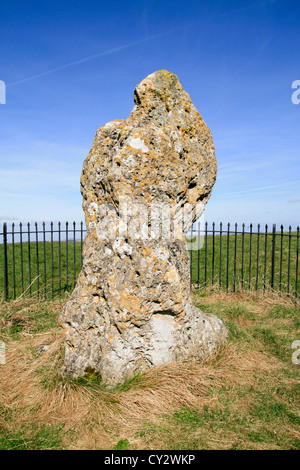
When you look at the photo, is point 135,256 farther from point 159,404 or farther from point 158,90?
point 158,90

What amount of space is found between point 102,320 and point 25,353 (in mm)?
1413

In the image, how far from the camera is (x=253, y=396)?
355 centimetres

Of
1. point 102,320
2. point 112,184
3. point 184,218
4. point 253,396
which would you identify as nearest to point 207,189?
point 184,218

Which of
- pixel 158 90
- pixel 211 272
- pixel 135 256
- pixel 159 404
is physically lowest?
pixel 159 404

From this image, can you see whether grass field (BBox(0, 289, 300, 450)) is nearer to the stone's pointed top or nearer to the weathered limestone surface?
the weathered limestone surface

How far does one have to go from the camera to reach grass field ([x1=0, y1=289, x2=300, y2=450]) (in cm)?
290

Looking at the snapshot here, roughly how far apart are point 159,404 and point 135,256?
5.06 feet

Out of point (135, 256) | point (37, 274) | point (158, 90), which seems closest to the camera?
point (135, 256)

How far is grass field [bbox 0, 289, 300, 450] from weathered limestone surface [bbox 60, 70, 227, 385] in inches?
10.6

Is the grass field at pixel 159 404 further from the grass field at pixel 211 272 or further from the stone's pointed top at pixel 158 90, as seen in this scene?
the stone's pointed top at pixel 158 90

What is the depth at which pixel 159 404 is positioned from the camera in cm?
327

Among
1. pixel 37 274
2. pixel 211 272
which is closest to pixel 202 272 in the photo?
pixel 211 272

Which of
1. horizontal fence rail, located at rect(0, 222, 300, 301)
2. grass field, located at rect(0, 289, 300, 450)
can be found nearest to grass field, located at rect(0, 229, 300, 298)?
horizontal fence rail, located at rect(0, 222, 300, 301)
